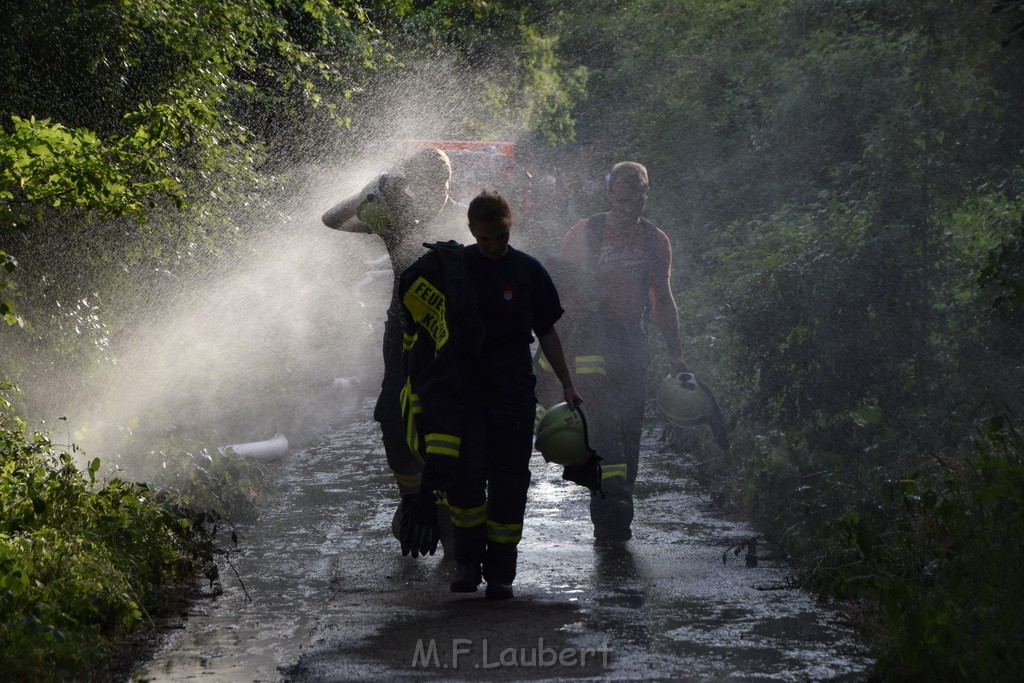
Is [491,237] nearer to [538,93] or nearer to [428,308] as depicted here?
[428,308]

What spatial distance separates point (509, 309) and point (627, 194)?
6.61 feet

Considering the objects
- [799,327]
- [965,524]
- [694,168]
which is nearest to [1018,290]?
[965,524]

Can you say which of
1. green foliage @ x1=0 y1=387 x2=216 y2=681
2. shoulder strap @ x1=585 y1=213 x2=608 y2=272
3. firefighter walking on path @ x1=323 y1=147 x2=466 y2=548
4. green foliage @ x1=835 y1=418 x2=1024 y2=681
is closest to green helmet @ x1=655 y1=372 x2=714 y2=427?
shoulder strap @ x1=585 y1=213 x2=608 y2=272

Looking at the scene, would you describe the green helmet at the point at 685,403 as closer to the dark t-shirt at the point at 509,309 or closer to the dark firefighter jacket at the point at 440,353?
the dark t-shirt at the point at 509,309

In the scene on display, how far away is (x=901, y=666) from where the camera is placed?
450 cm

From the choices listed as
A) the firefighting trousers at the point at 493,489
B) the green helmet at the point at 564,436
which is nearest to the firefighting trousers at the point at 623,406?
the green helmet at the point at 564,436

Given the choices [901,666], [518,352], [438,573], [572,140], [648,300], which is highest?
[572,140]

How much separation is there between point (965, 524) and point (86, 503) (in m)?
3.77

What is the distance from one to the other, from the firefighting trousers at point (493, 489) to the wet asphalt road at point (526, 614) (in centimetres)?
21

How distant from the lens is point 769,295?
9.52 meters

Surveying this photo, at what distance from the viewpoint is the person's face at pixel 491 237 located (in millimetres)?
6176

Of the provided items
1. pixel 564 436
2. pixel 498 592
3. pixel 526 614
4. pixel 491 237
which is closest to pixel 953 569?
pixel 526 614

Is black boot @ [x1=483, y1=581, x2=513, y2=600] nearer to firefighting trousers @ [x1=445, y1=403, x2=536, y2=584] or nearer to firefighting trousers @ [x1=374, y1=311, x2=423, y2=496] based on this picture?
firefighting trousers @ [x1=445, y1=403, x2=536, y2=584]

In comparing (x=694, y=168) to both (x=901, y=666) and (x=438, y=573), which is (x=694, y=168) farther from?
(x=901, y=666)
